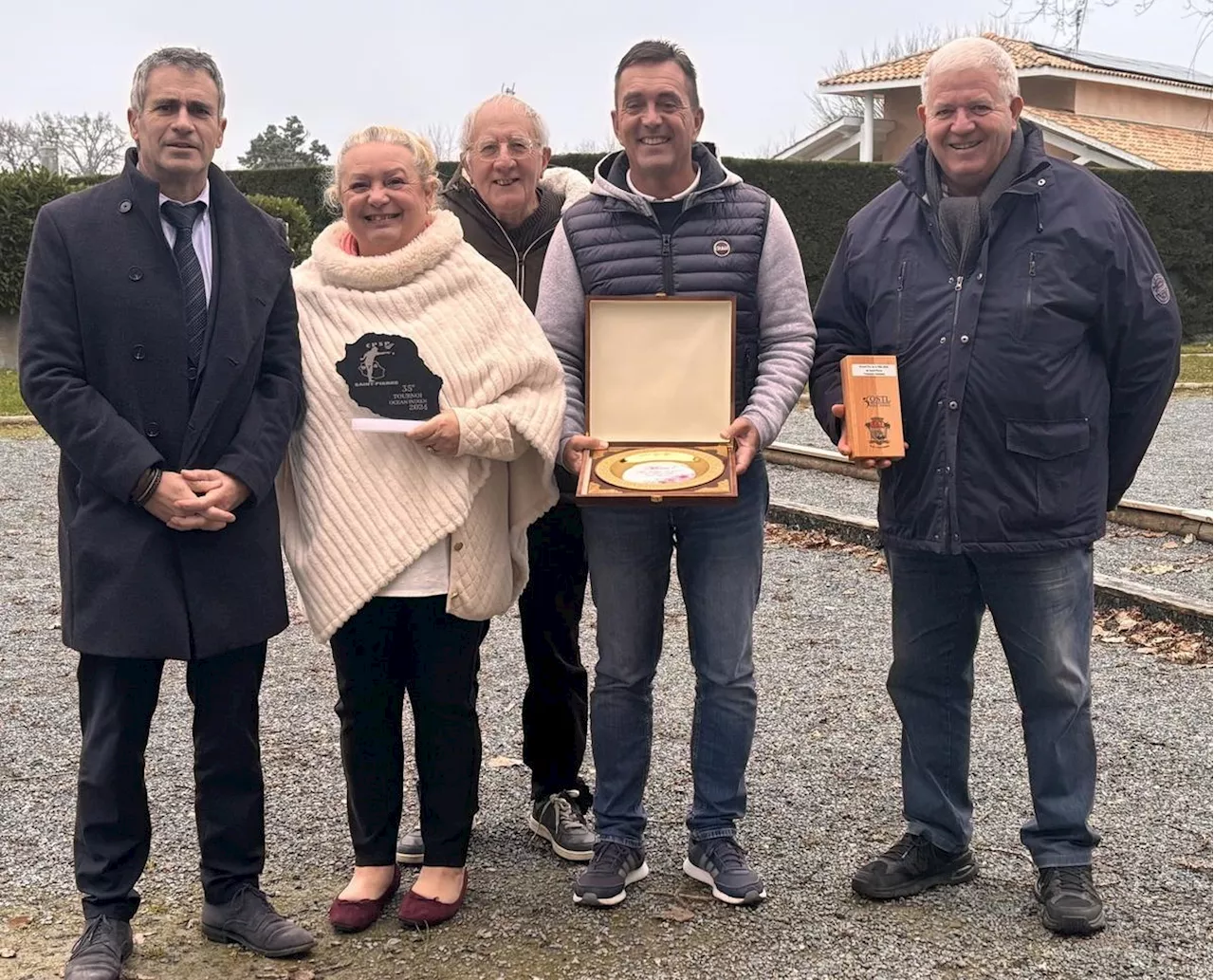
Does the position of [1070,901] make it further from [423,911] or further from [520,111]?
[520,111]

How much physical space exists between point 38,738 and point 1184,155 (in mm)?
28229

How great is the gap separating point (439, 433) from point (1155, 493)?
742 centimetres

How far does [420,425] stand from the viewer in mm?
3258

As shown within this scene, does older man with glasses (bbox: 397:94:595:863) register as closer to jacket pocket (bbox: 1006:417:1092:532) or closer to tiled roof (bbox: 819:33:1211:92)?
jacket pocket (bbox: 1006:417:1092:532)

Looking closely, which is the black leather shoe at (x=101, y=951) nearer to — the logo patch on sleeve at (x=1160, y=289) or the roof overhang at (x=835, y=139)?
the logo patch on sleeve at (x=1160, y=289)

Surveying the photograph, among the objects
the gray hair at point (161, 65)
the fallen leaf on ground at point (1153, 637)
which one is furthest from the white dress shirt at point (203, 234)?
the fallen leaf on ground at point (1153, 637)

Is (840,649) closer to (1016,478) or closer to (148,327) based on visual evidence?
(1016,478)

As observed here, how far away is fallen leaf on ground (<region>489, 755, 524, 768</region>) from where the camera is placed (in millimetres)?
4785

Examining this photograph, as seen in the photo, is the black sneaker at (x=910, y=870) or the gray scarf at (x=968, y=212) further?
the black sneaker at (x=910, y=870)

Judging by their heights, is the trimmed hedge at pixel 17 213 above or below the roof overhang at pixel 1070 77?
below

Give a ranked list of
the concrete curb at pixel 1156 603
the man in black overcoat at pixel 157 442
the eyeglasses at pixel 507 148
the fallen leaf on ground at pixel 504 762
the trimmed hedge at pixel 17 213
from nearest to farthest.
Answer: the man in black overcoat at pixel 157 442 < the eyeglasses at pixel 507 148 < the fallen leaf on ground at pixel 504 762 < the concrete curb at pixel 1156 603 < the trimmed hedge at pixel 17 213

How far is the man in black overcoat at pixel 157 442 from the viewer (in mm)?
3107

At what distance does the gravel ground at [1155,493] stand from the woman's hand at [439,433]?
471 centimetres

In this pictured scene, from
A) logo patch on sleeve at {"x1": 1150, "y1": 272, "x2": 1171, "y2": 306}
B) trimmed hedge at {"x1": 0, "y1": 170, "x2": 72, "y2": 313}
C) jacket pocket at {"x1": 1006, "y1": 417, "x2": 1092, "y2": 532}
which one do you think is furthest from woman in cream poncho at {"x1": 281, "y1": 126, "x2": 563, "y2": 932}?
trimmed hedge at {"x1": 0, "y1": 170, "x2": 72, "y2": 313}
